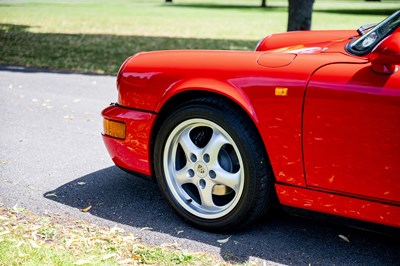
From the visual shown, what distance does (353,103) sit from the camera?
2951mm

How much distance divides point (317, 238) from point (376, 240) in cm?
35

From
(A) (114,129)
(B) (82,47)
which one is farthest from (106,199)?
(B) (82,47)

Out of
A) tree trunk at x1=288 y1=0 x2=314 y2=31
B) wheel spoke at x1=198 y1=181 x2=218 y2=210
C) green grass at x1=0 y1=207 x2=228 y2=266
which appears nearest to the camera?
green grass at x1=0 y1=207 x2=228 y2=266

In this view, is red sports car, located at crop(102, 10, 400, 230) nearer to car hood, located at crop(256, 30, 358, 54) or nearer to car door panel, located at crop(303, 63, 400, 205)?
car door panel, located at crop(303, 63, 400, 205)

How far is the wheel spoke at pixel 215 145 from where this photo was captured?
11.4ft

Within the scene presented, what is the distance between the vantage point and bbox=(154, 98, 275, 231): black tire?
335cm

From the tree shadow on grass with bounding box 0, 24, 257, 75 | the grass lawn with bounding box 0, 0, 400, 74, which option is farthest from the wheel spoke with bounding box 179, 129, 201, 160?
the grass lawn with bounding box 0, 0, 400, 74

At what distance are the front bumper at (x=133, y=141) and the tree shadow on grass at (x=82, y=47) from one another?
6.49 m

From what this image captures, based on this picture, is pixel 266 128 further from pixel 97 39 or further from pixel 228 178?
pixel 97 39

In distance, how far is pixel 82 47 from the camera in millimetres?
13984

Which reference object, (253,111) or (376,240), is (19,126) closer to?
(253,111)

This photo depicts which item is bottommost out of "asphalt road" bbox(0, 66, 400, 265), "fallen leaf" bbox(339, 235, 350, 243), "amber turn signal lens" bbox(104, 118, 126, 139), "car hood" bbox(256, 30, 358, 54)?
"asphalt road" bbox(0, 66, 400, 265)

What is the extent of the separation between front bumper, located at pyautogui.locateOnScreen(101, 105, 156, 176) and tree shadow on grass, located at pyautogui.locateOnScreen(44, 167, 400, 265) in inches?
12.8

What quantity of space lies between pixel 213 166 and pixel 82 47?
36.2ft
